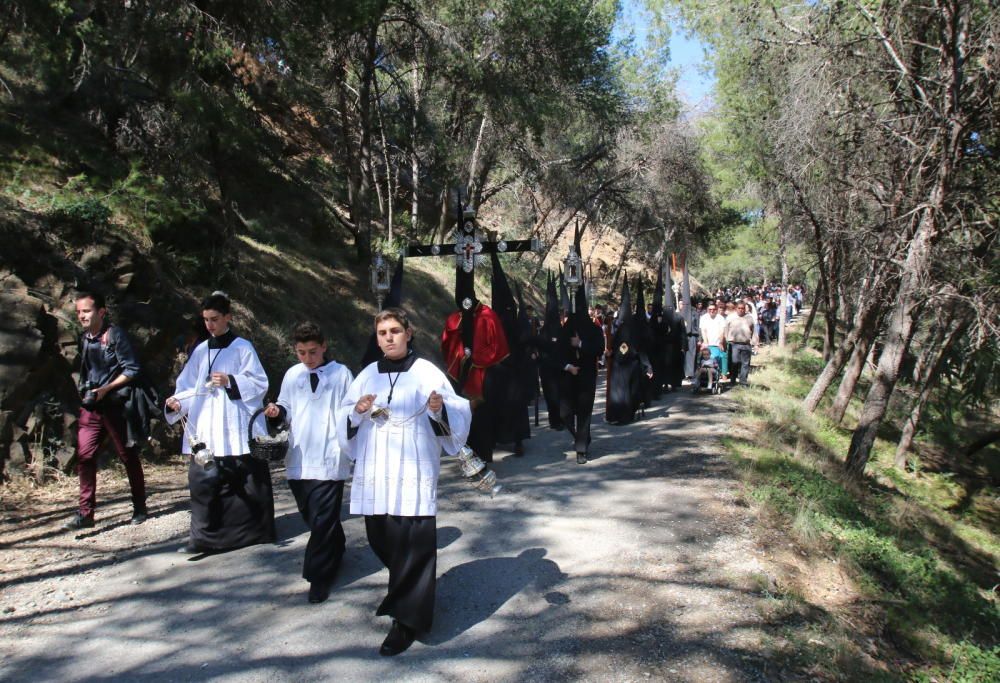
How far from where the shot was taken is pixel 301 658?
4430mm

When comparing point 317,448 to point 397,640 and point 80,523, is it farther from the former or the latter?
point 80,523

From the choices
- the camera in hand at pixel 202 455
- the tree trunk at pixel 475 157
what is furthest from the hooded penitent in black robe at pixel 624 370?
the tree trunk at pixel 475 157

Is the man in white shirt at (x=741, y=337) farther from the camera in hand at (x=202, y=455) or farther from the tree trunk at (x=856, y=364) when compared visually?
the camera in hand at (x=202, y=455)

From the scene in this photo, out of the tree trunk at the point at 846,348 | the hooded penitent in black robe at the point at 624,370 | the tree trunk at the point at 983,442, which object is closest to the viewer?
the hooded penitent in black robe at the point at 624,370

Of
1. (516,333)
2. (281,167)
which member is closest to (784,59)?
(516,333)

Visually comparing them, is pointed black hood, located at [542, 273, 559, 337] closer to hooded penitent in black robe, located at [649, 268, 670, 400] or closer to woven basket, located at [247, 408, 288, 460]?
hooded penitent in black robe, located at [649, 268, 670, 400]

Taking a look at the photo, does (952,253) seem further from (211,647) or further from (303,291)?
(303,291)

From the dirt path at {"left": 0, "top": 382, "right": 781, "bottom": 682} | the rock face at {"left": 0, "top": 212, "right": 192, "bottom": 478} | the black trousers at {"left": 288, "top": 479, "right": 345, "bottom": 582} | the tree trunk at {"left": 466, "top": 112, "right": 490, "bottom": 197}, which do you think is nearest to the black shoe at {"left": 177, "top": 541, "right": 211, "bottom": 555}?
the dirt path at {"left": 0, "top": 382, "right": 781, "bottom": 682}

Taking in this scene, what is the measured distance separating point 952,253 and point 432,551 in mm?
9831

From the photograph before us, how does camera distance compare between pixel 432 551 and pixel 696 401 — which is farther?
pixel 696 401

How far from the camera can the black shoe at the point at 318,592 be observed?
5.15 metres

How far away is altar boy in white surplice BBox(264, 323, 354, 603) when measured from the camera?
5.21 metres

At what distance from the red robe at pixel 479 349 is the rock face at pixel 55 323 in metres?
3.28

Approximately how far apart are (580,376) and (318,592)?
16.0 ft
